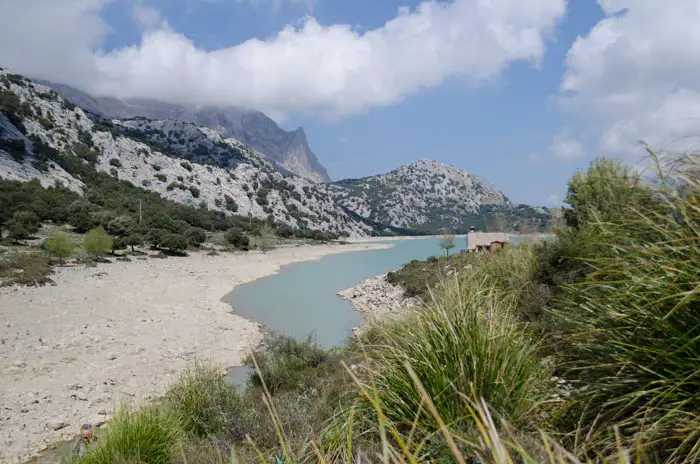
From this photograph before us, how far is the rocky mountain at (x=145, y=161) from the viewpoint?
49688mm

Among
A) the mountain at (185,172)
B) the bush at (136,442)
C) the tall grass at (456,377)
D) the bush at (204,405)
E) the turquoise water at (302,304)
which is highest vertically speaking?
the mountain at (185,172)

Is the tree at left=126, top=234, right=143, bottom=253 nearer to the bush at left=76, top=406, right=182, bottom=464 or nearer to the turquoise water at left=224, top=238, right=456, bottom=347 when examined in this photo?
the turquoise water at left=224, top=238, right=456, bottom=347

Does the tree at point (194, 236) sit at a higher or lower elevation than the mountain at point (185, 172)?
lower

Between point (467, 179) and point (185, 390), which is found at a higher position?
point (467, 179)

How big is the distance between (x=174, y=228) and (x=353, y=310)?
28.8 metres

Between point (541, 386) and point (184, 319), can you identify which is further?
point (184, 319)

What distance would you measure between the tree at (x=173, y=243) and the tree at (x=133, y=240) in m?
1.97

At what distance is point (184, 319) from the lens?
17516 millimetres

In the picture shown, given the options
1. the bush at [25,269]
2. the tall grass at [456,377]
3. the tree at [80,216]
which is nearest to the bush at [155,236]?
the tree at [80,216]

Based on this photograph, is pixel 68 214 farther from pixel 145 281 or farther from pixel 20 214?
pixel 145 281

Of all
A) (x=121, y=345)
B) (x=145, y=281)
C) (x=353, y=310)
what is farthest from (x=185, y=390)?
(x=145, y=281)

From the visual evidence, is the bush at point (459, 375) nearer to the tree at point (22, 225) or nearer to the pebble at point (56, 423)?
the pebble at point (56, 423)

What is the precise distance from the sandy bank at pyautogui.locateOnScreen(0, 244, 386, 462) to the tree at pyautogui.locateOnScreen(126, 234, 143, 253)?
389 inches

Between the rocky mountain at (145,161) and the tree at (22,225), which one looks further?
the rocky mountain at (145,161)
